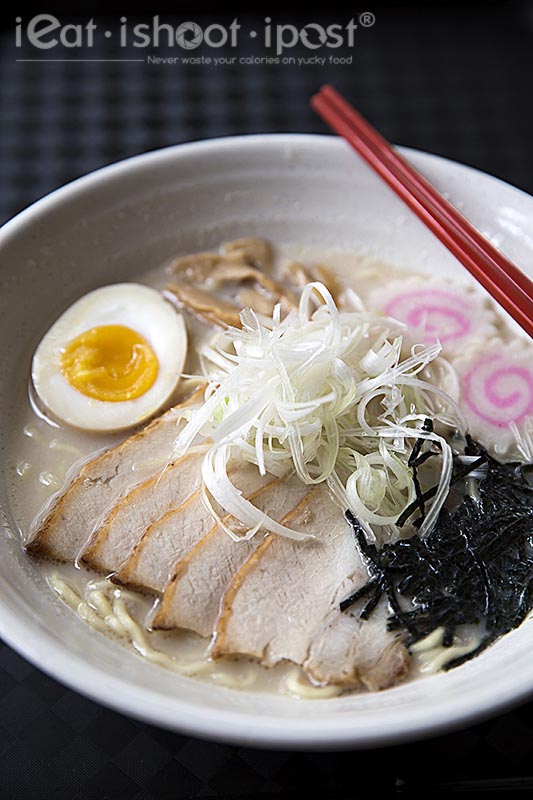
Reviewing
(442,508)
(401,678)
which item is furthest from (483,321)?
(401,678)

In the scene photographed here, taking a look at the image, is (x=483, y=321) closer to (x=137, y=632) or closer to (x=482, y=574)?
(x=482, y=574)

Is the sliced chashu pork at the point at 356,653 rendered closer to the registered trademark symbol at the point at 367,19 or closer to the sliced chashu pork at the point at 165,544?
the sliced chashu pork at the point at 165,544

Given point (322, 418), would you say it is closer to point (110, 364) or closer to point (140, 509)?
point (140, 509)

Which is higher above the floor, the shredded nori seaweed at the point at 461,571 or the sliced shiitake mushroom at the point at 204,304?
the sliced shiitake mushroom at the point at 204,304

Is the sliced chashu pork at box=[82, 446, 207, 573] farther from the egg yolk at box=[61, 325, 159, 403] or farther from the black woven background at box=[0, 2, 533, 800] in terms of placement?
the black woven background at box=[0, 2, 533, 800]

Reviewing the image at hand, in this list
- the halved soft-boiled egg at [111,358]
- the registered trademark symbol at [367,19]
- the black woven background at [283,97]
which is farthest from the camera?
the registered trademark symbol at [367,19]

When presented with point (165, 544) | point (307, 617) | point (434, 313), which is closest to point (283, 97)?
point (434, 313)

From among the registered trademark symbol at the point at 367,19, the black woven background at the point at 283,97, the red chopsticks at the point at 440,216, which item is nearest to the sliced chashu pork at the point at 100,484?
the red chopsticks at the point at 440,216
